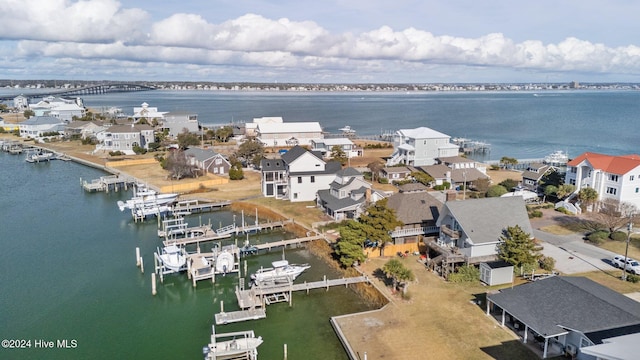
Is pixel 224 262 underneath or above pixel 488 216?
underneath

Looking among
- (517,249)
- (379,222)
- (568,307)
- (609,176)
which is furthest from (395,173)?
(568,307)

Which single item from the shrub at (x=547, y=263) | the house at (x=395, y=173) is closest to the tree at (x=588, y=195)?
the shrub at (x=547, y=263)

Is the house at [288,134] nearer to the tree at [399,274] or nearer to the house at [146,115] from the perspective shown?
the house at [146,115]

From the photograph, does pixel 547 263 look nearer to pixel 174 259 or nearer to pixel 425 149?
pixel 174 259

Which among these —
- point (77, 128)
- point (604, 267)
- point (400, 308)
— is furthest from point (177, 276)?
point (77, 128)

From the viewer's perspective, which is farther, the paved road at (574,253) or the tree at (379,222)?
the tree at (379,222)

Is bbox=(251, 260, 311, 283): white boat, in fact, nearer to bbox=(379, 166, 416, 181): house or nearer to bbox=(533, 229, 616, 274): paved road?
bbox=(533, 229, 616, 274): paved road

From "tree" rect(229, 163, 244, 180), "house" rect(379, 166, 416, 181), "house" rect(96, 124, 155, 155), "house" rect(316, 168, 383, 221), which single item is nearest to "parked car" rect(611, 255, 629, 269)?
"house" rect(316, 168, 383, 221)
